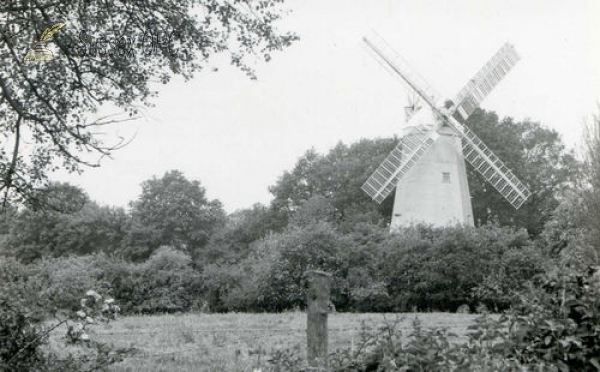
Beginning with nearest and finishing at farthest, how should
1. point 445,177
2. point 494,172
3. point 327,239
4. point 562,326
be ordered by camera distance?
point 562,326 → point 327,239 → point 445,177 → point 494,172

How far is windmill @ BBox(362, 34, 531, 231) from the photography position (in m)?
26.1

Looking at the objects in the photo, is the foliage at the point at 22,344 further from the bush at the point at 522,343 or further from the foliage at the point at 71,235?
the foliage at the point at 71,235

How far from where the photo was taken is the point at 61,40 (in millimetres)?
6523

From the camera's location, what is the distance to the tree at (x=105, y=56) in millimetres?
6426

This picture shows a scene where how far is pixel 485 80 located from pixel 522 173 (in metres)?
8.32

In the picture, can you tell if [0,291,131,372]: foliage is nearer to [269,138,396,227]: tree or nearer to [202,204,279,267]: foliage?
[269,138,396,227]: tree

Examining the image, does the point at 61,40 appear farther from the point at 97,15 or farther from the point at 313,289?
the point at 313,289

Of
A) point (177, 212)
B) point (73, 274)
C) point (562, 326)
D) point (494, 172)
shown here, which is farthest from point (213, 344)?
point (177, 212)

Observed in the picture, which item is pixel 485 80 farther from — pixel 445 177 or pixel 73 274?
pixel 73 274

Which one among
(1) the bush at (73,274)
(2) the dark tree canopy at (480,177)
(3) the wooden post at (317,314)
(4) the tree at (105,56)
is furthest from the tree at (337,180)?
(3) the wooden post at (317,314)

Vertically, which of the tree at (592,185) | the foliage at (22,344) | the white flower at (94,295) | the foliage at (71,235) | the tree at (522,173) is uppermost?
the tree at (522,173)

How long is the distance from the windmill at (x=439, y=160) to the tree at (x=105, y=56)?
1934cm

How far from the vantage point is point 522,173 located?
112ft

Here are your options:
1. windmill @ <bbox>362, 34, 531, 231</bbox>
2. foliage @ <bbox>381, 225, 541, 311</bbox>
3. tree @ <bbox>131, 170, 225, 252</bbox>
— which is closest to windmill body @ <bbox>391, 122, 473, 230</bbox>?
windmill @ <bbox>362, 34, 531, 231</bbox>
